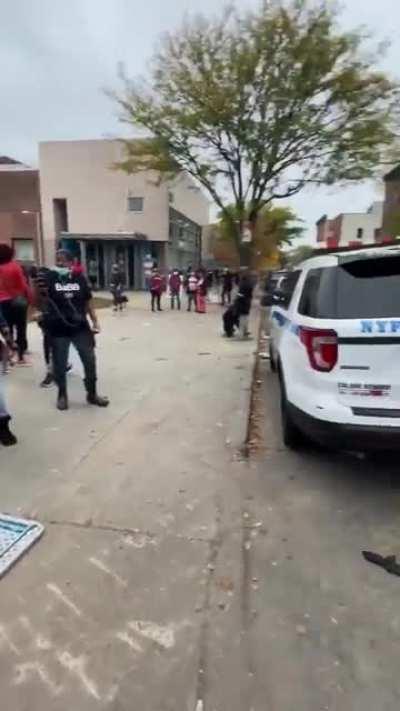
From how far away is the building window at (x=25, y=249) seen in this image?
3128 cm

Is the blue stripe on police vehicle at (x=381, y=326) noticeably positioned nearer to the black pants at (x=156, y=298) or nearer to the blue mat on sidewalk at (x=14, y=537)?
the blue mat on sidewalk at (x=14, y=537)

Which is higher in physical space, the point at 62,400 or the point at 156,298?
the point at 156,298

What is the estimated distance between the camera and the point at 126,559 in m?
2.85

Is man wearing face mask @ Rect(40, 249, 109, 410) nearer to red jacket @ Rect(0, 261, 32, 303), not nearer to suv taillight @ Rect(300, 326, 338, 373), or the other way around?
red jacket @ Rect(0, 261, 32, 303)

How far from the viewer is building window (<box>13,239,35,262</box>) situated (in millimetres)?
31281

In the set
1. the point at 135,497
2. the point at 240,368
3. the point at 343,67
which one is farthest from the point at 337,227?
the point at 135,497

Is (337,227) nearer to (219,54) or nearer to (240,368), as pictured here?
(219,54)

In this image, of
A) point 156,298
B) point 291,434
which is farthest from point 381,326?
point 156,298

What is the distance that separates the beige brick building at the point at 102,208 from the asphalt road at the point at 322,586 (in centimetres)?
2507

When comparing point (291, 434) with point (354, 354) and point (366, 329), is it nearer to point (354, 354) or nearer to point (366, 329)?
point (354, 354)

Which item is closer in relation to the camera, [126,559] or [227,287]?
[126,559]

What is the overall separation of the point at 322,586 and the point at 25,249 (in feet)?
106

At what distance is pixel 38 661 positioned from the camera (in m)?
2.13

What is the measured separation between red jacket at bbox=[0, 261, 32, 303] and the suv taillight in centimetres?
440
